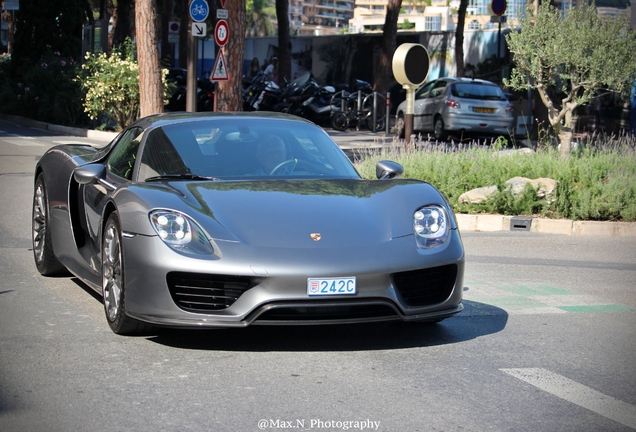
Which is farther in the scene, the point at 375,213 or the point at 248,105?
the point at 248,105

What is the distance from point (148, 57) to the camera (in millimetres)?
22547

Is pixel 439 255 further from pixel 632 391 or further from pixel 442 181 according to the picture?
pixel 442 181

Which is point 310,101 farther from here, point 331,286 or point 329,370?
point 329,370

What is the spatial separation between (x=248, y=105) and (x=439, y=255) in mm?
27897

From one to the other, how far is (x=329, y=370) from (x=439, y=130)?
21.9 metres

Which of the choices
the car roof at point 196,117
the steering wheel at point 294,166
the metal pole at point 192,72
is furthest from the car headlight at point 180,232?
the metal pole at point 192,72

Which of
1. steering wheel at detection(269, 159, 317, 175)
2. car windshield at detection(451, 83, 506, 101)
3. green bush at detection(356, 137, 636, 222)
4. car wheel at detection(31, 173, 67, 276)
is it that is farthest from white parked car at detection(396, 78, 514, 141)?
steering wheel at detection(269, 159, 317, 175)

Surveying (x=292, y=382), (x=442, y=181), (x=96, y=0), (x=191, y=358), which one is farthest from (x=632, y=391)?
(x=96, y=0)

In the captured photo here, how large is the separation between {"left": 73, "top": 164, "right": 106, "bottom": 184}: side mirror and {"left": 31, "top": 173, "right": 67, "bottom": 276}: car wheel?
1.09m

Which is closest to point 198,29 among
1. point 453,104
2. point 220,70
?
point 220,70

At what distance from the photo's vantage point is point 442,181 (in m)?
12.8

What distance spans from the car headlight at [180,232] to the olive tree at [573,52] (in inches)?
431

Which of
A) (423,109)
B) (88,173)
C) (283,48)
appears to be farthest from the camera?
(283,48)

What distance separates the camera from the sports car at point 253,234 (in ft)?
17.4
